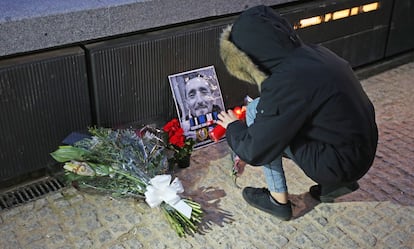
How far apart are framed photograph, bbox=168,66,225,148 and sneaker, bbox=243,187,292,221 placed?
0.66 m

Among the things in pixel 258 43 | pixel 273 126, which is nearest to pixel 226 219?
pixel 273 126

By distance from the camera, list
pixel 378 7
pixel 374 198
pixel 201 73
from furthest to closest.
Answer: pixel 378 7 → pixel 201 73 → pixel 374 198

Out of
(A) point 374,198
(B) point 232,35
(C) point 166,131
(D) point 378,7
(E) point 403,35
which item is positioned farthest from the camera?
(E) point 403,35

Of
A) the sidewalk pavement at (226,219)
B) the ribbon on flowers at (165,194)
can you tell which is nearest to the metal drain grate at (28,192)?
the sidewalk pavement at (226,219)

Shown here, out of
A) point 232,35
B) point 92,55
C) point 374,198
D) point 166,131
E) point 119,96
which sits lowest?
point 374,198

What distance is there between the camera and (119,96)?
129 inches

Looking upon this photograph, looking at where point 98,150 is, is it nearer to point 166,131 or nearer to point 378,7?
point 166,131

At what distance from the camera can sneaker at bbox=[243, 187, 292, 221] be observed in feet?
9.43

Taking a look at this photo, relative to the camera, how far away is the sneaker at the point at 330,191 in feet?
9.98

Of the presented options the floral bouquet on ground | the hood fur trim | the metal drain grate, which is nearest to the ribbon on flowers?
the floral bouquet on ground

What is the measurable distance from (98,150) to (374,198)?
5.37 ft

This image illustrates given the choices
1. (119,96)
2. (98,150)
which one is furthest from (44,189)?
(119,96)

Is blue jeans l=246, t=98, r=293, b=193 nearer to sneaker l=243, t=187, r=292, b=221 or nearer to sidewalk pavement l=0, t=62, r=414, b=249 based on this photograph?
sneaker l=243, t=187, r=292, b=221

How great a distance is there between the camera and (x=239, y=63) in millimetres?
2424
